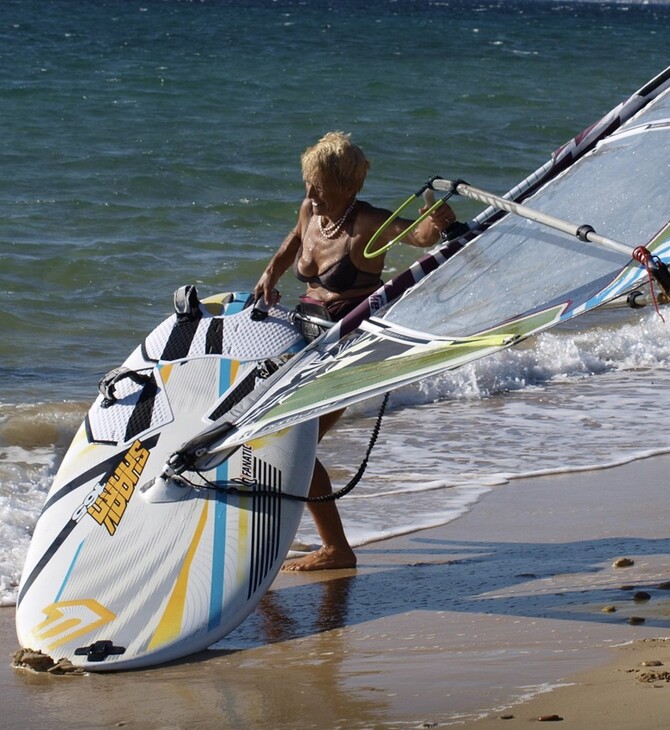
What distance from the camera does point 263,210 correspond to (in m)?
13.7

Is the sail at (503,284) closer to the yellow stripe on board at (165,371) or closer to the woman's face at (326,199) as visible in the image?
the woman's face at (326,199)

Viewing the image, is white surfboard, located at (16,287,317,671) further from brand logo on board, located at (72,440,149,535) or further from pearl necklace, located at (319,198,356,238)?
pearl necklace, located at (319,198,356,238)

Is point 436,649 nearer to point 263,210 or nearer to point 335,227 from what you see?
point 335,227

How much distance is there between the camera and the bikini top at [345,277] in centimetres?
450

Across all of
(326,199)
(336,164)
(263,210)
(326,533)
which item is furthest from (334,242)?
(263,210)

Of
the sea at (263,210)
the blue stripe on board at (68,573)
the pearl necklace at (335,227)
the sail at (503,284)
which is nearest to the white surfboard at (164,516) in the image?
the blue stripe on board at (68,573)

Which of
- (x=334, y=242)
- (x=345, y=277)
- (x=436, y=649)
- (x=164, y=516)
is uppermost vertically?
(x=334, y=242)

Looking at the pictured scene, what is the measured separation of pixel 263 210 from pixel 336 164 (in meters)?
9.44

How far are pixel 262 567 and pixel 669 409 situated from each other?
3864mm

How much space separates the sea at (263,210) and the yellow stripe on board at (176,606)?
793mm

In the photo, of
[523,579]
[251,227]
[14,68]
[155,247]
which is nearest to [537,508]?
[523,579]

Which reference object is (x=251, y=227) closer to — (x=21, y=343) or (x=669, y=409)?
(x=21, y=343)

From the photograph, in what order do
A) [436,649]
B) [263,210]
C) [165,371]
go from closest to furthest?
[436,649] < [165,371] < [263,210]

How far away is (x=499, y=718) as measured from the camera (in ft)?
10.7
